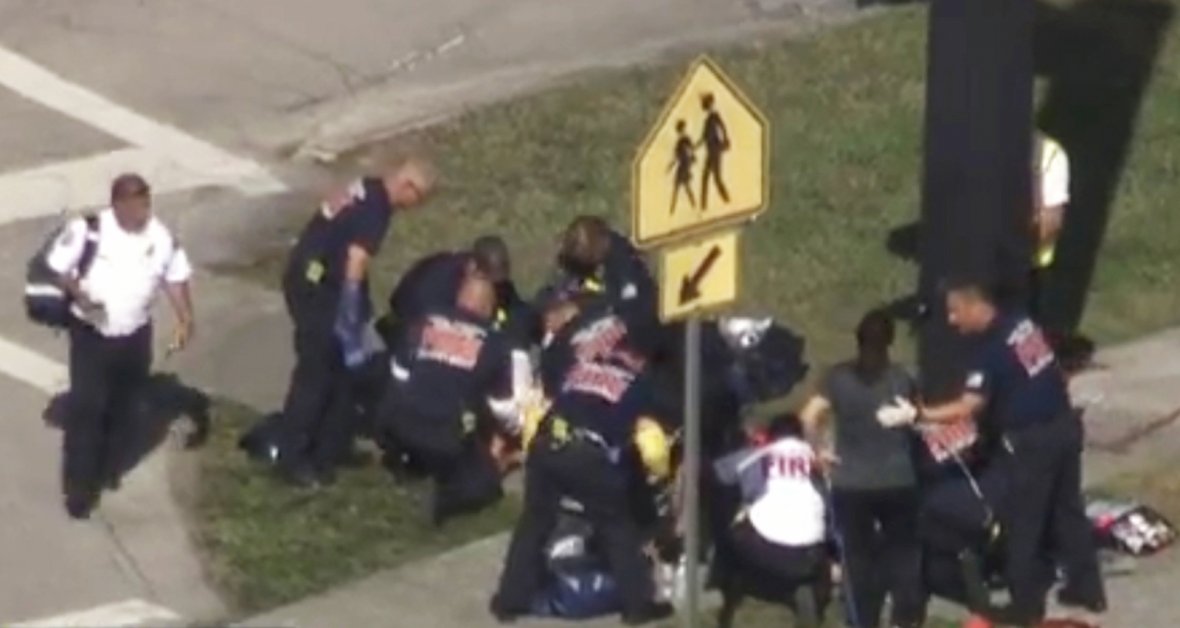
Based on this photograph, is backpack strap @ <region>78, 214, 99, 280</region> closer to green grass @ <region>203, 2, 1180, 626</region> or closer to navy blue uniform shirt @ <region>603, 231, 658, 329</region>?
green grass @ <region>203, 2, 1180, 626</region>

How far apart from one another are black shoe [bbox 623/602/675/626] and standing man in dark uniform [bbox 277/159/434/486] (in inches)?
83.8


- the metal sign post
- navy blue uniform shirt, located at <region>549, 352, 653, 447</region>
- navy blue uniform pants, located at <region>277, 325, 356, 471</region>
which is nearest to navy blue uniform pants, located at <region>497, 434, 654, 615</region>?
navy blue uniform shirt, located at <region>549, 352, 653, 447</region>

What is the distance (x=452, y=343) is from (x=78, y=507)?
1.82 metres

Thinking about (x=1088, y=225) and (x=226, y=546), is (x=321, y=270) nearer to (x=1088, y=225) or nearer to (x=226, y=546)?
(x=226, y=546)

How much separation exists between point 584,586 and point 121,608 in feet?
6.45

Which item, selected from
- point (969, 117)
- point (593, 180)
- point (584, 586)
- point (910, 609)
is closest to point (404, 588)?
point (584, 586)

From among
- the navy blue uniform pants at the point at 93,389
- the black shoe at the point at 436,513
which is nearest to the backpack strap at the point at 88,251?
the navy blue uniform pants at the point at 93,389

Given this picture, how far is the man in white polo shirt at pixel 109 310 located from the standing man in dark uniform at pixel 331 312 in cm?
55

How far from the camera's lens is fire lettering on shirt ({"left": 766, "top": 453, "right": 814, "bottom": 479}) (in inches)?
648

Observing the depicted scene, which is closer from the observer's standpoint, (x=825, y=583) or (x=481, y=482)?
(x=825, y=583)

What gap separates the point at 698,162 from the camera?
571 inches

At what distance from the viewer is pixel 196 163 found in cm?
2250

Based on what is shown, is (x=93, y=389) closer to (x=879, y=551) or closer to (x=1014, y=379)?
(x=879, y=551)

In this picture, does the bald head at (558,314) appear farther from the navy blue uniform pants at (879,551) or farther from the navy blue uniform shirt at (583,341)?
the navy blue uniform pants at (879,551)
